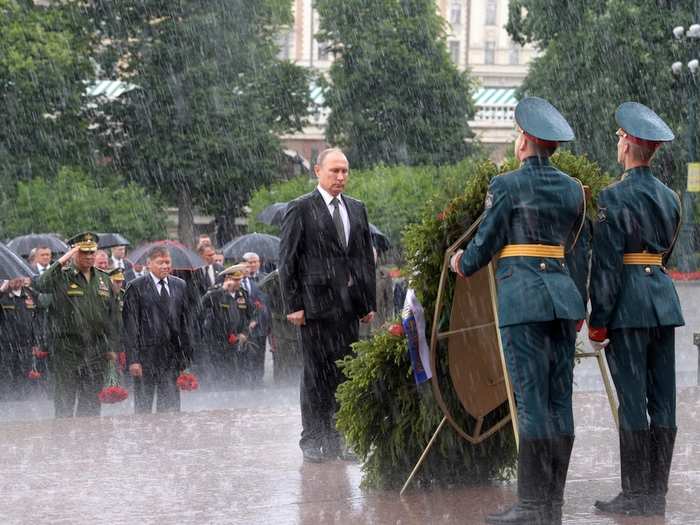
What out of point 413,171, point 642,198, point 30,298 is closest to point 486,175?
point 642,198

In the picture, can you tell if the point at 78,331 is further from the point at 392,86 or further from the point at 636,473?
the point at 392,86

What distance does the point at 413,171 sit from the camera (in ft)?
151

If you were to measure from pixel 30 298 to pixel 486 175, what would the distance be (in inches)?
346

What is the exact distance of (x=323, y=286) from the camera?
27.0 feet

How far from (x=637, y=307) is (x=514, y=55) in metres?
81.7

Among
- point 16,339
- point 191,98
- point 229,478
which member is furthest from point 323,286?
point 191,98

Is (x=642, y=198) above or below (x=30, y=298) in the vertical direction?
above

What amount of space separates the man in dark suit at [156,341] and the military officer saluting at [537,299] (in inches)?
218

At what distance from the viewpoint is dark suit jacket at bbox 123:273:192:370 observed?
1148 cm

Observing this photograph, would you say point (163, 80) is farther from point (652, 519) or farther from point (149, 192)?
point (652, 519)

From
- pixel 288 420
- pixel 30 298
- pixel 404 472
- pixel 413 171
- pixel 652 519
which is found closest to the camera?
pixel 652 519

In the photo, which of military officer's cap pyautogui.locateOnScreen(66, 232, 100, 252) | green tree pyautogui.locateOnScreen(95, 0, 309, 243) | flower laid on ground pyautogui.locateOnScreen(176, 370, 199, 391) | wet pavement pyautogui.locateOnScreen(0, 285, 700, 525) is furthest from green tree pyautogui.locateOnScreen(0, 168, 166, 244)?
wet pavement pyautogui.locateOnScreen(0, 285, 700, 525)

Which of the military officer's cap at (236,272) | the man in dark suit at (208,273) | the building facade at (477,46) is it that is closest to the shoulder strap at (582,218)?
the military officer's cap at (236,272)

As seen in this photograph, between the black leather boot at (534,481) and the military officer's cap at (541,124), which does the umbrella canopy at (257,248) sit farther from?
the black leather boot at (534,481)
